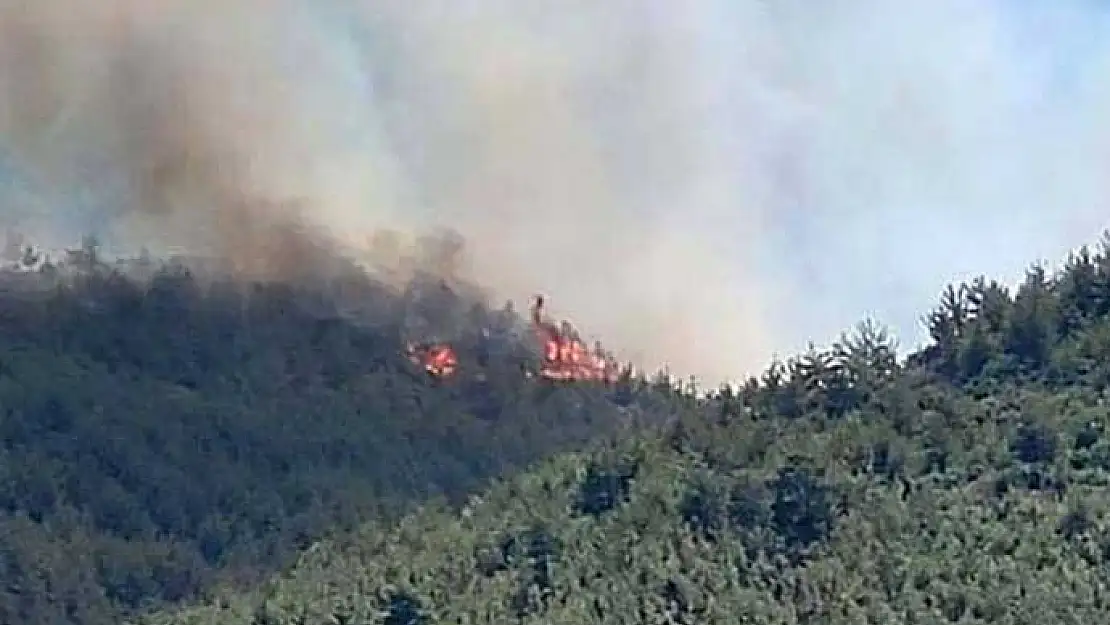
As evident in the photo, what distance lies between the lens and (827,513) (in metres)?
82.0

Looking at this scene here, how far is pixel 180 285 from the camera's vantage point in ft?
551

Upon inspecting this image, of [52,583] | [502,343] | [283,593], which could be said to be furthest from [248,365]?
[283,593]

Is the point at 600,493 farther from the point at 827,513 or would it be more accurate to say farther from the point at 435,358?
the point at 435,358

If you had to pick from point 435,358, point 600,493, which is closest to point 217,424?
point 435,358

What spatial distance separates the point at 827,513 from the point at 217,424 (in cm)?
6742

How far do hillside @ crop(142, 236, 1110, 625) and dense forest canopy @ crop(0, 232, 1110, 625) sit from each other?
0.11 meters

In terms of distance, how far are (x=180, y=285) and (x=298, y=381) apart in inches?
527

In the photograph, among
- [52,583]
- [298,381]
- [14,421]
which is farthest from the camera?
[298,381]

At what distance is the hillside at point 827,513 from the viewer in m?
75.4

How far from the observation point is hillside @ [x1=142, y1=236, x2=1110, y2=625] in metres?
75.4

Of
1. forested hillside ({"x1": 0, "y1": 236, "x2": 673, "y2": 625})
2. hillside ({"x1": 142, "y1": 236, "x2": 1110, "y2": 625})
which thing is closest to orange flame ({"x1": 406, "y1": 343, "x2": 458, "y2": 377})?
forested hillside ({"x1": 0, "y1": 236, "x2": 673, "y2": 625})

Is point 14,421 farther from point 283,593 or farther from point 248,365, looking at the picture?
point 283,593

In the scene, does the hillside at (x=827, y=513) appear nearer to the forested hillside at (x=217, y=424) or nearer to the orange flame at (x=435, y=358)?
the forested hillside at (x=217, y=424)

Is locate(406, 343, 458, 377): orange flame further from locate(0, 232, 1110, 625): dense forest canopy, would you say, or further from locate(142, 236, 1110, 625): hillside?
locate(142, 236, 1110, 625): hillside
